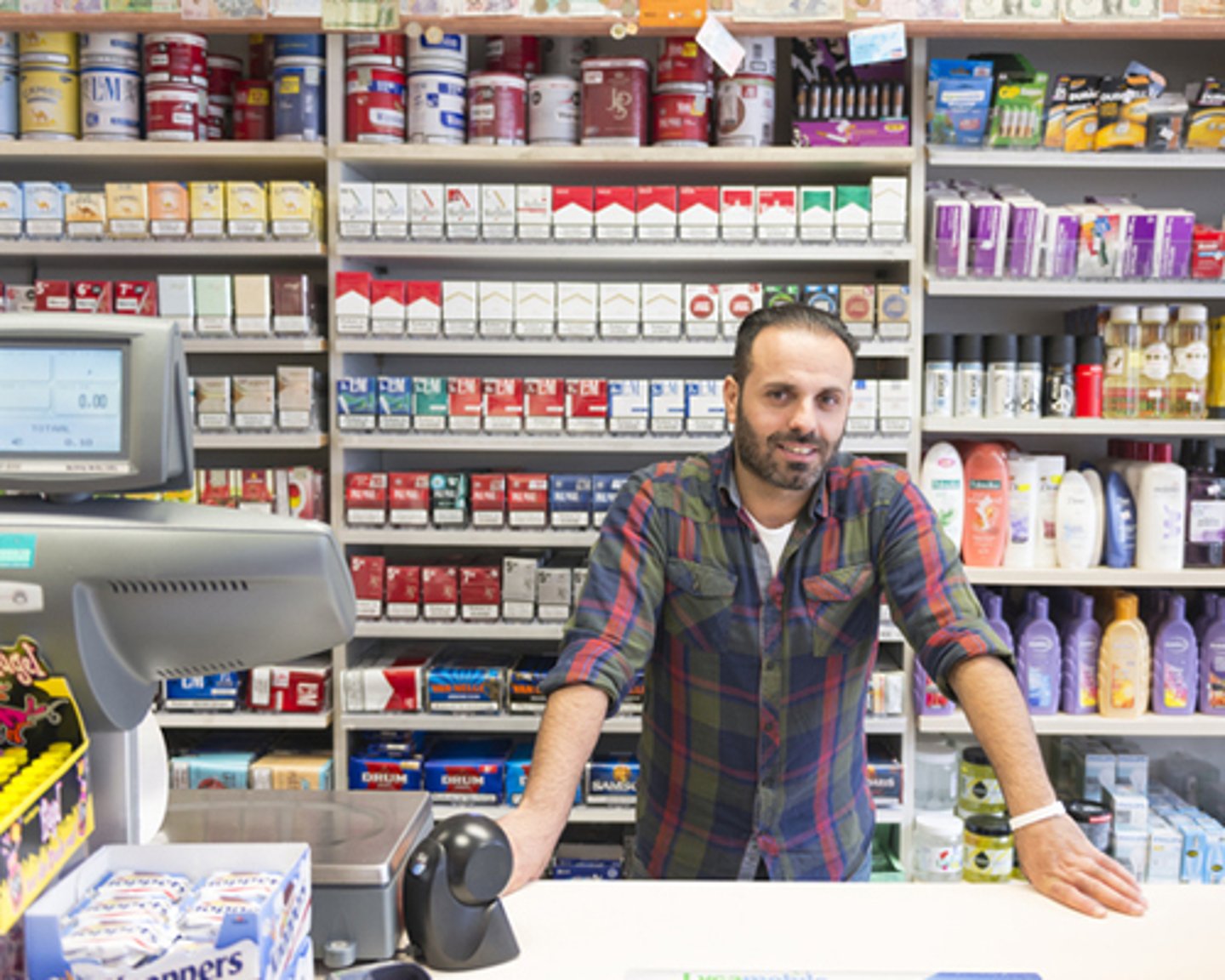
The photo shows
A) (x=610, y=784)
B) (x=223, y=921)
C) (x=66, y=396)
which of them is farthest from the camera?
(x=610, y=784)

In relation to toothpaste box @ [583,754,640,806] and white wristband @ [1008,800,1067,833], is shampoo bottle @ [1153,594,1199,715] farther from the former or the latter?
white wristband @ [1008,800,1067,833]

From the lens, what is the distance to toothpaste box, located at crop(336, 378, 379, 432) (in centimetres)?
307

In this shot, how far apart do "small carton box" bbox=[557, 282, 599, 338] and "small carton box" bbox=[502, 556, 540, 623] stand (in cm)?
66

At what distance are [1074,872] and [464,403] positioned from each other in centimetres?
202

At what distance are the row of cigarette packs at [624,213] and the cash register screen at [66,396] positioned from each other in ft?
6.63

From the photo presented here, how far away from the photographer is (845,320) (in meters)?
3.07

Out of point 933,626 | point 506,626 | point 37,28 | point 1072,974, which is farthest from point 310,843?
point 37,28

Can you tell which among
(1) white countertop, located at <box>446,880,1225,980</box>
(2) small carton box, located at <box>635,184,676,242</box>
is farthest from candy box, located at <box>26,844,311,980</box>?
(2) small carton box, located at <box>635,184,676,242</box>

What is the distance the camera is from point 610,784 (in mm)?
3121

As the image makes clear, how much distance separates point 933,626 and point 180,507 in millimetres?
1267

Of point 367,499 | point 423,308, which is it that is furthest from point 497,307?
point 367,499

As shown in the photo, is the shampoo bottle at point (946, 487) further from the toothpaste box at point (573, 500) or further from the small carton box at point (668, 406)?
the toothpaste box at point (573, 500)

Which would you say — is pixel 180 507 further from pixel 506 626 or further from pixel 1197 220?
pixel 1197 220

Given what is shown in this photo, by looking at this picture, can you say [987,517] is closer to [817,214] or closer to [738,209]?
[817,214]
